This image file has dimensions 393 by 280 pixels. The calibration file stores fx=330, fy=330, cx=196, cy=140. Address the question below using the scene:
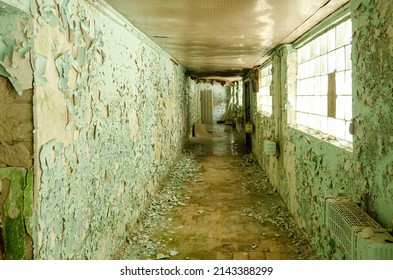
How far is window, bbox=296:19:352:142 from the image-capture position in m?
2.86

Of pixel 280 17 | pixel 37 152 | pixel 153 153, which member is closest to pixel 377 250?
pixel 37 152

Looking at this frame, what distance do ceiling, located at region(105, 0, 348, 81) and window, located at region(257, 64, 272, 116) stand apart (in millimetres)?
2610

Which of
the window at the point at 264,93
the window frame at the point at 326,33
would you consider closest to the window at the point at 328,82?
the window frame at the point at 326,33

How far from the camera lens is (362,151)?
227 centimetres

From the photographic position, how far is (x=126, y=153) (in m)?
3.62

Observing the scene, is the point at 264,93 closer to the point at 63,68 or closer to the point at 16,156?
the point at 63,68

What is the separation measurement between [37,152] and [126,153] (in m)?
1.85

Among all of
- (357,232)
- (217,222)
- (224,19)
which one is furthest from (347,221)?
(217,222)

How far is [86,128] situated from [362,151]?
6.49 feet

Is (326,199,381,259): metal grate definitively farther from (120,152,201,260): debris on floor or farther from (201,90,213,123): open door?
(201,90,213,123): open door

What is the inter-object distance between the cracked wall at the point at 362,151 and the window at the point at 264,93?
3.41m

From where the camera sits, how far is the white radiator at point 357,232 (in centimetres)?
171

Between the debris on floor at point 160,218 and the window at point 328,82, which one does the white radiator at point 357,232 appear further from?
the debris on floor at point 160,218

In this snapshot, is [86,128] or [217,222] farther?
[217,222]
